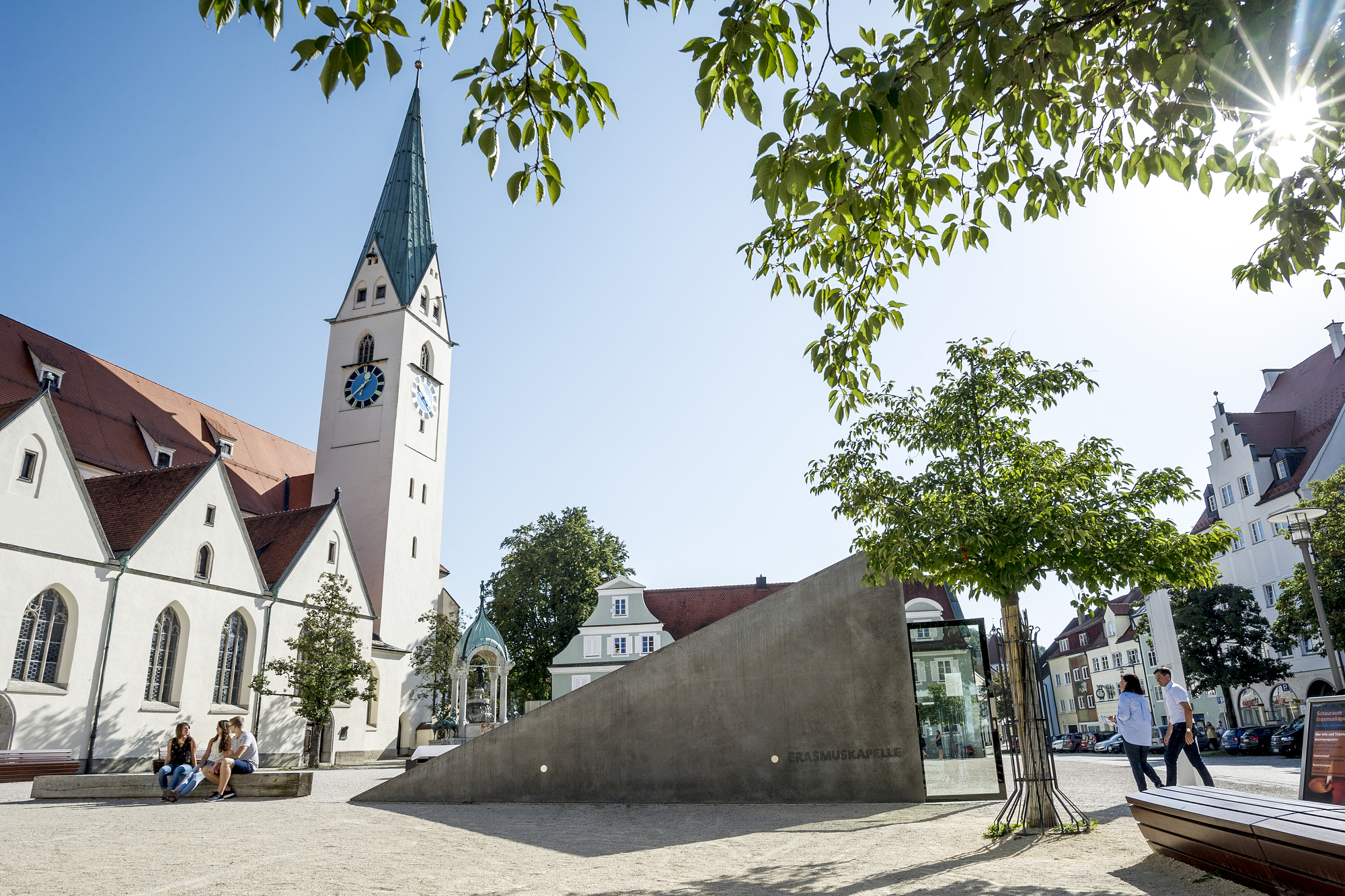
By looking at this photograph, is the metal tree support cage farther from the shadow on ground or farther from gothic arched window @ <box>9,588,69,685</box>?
gothic arched window @ <box>9,588,69,685</box>

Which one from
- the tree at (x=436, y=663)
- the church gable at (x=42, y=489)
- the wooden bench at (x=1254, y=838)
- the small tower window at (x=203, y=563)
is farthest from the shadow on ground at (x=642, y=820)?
the tree at (x=436, y=663)

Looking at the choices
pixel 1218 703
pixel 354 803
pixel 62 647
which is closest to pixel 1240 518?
pixel 1218 703

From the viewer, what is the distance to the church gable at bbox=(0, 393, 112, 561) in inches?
939

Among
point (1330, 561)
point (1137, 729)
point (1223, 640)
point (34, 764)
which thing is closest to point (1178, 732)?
point (1137, 729)

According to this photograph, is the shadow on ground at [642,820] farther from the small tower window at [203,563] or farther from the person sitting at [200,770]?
the small tower window at [203,563]

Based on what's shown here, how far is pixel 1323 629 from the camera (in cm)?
1786

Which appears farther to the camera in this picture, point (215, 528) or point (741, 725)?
point (215, 528)

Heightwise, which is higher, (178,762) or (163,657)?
(163,657)

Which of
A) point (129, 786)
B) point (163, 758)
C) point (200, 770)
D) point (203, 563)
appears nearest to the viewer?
point (200, 770)

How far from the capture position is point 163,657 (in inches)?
1093

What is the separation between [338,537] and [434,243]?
2117 cm

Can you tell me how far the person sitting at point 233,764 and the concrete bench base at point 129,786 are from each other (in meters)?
0.16

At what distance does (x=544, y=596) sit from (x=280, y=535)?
15662 mm

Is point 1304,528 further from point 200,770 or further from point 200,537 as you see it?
point 200,537
